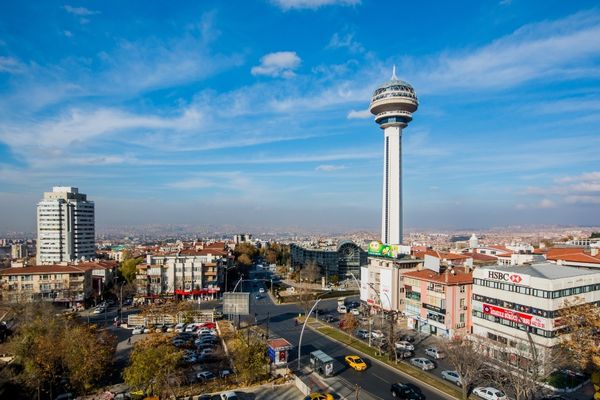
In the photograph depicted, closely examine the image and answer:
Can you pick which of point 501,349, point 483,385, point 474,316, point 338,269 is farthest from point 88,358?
point 338,269

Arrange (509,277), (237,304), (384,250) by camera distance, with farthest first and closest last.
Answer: (384,250)
(237,304)
(509,277)

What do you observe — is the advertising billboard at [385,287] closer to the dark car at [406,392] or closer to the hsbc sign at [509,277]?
the hsbc sign at [509,277]

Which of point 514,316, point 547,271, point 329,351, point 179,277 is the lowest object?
point 329,351

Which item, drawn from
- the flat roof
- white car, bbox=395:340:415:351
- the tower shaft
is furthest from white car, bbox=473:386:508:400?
the tower shaft

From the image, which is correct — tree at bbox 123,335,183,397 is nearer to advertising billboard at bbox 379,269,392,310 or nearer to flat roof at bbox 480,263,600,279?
flat roof at bbox 480,263,600,279

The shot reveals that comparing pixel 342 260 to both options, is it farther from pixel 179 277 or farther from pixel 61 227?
pixel 61 227

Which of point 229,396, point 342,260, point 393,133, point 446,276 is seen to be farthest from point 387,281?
point 393,133
